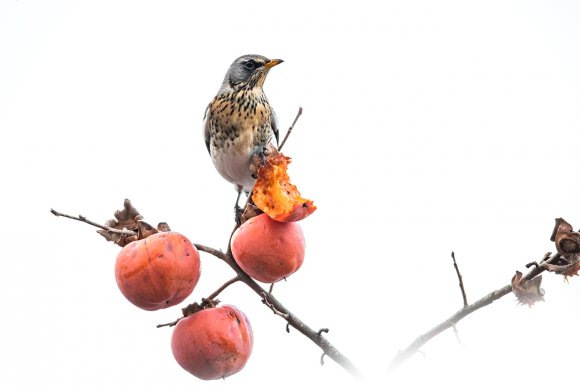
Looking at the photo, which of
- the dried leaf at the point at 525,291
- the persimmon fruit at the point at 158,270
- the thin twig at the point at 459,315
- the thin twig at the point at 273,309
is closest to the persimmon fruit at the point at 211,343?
the persimmon fruit at the point at 158,270

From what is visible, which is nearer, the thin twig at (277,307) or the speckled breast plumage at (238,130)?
the thin twig at (277,307)

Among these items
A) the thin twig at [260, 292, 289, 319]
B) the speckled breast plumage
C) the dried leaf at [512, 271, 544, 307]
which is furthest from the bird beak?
the dried leaf at [512, 271, 544, 307]

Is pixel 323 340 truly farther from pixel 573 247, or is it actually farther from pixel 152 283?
pixel 573 247

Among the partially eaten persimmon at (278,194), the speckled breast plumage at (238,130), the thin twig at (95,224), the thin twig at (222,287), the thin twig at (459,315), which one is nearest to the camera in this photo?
the thin twig at (459,315)

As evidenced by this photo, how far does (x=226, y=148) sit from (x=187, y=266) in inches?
109

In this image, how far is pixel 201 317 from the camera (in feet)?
10.3

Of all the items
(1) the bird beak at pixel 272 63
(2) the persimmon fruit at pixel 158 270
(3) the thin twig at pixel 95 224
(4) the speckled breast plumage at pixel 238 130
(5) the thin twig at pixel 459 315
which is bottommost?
(5) the thin twig at pixel 459 315

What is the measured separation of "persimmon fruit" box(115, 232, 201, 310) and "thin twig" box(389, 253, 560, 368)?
95cm

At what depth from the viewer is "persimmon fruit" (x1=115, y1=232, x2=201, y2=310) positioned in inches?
116

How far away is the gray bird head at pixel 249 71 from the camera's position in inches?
228

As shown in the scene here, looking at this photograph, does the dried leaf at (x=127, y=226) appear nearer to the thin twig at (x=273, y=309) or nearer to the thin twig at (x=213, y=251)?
the thin twig at (x=213, y=251)

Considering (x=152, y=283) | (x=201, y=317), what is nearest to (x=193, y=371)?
(x=201, y=317)

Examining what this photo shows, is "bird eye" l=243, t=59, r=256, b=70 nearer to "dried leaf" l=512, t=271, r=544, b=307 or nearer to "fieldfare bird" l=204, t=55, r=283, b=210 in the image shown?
"fieldfare bird" l=204, t=55, r=283, b=210

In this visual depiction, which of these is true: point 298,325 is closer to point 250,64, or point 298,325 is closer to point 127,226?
point 127,226
